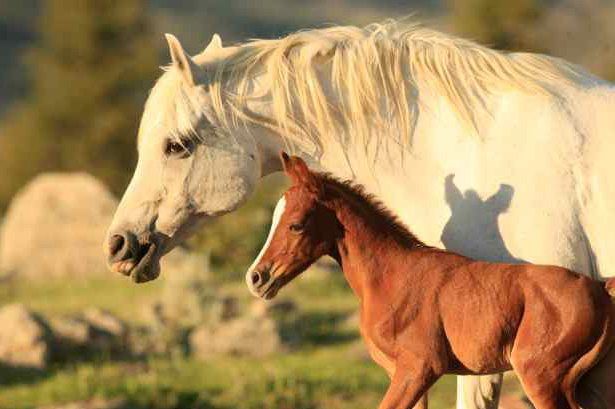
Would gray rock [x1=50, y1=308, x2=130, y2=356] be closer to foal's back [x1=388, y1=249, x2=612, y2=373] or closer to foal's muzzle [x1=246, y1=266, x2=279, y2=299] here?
foal's muzzle [x1=246, y1=266, x2=279, y2=299]

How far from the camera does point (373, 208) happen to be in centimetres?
424

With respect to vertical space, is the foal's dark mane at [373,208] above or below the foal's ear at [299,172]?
below

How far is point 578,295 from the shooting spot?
12.7 ft

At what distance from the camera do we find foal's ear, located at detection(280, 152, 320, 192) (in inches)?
162

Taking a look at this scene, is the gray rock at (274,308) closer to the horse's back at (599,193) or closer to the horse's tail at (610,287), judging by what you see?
the horse's back at (599,193)

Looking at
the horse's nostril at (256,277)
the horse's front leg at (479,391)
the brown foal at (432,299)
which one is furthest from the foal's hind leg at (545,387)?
the horse's nostril at (256,277)

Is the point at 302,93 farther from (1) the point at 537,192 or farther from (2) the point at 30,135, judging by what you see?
(2) the point at 30,135

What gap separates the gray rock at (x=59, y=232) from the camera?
51.5 feet

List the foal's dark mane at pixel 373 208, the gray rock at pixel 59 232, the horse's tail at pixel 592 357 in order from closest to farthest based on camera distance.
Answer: the horse's tail at pixel 592 357, the foal's dark mane at pixel 373 208, the gray rock at pixel 59 232

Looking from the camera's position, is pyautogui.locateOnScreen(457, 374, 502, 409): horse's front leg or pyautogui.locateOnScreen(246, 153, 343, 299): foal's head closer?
pyautogui.locateOnScreen(246, 153, 343, 299): foal's head

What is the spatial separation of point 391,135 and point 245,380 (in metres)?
4.09

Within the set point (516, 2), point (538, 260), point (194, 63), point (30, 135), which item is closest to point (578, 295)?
point (538, 260)

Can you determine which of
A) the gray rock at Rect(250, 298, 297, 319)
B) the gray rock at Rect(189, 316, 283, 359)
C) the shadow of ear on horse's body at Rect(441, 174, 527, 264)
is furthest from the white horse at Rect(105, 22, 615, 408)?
the gray rock at Rect(250, 298, 297, 319)

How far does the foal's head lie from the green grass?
3.53 meters
